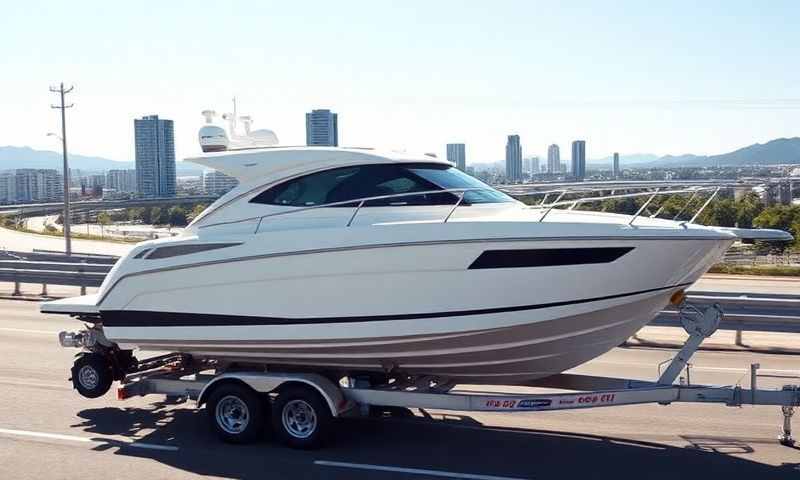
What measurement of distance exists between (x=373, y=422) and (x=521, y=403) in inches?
81.1

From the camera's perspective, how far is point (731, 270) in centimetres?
2722

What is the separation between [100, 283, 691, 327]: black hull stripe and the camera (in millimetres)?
6957

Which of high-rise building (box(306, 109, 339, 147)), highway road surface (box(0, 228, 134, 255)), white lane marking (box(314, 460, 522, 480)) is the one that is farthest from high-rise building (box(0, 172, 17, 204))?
white lane marking (box(314, 460, 522, 480))

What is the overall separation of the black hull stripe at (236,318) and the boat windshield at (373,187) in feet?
3.67

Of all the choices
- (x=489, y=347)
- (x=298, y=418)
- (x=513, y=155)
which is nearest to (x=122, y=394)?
(x=298, y=418)

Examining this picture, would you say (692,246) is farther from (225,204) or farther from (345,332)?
(225,204)

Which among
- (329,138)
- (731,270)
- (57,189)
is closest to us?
(329,138)

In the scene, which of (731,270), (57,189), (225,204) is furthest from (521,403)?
(57,189)

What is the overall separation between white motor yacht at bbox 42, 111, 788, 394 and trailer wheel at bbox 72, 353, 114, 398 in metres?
0.31

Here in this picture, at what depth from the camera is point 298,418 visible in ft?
25.2

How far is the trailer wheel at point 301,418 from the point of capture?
7.48 meters

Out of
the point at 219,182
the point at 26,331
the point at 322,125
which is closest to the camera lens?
the point at 219,182

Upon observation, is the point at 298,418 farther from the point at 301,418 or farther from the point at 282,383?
the point at 282,383

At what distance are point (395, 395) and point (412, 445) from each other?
25.2 inches
